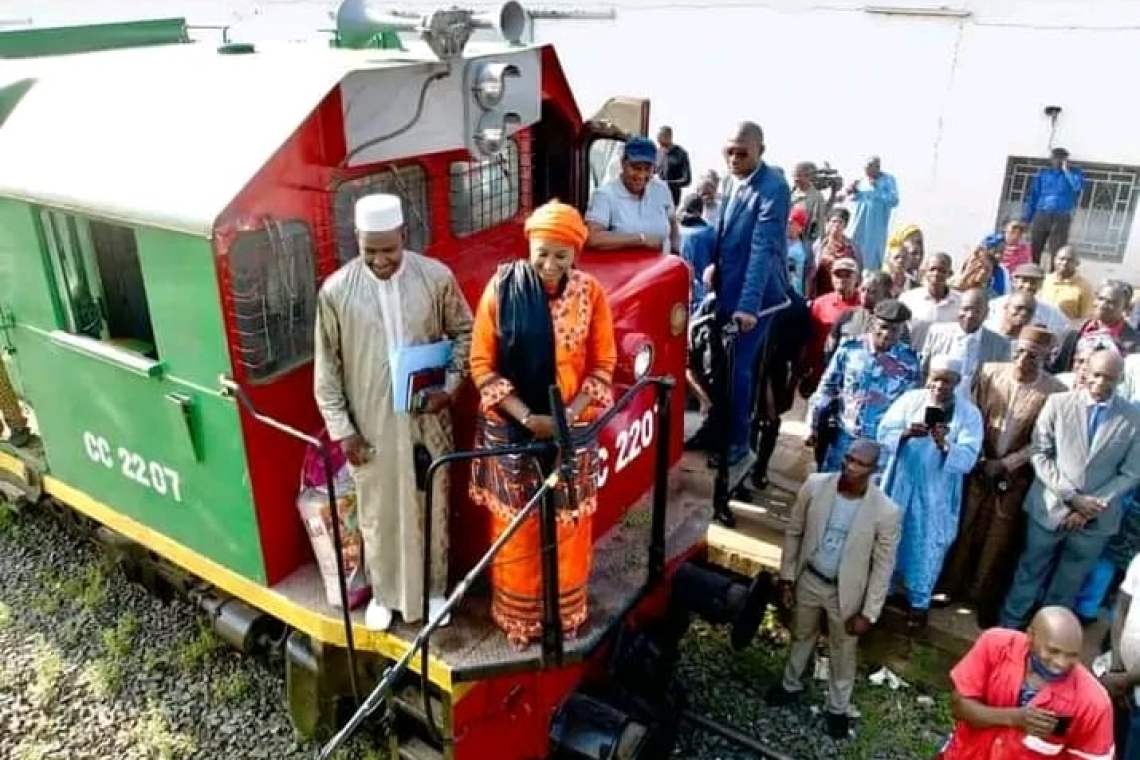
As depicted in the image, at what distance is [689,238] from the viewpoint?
6.18 metres

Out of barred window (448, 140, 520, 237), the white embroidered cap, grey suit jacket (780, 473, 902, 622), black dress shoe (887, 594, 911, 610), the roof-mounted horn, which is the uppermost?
the roof-mounted horn

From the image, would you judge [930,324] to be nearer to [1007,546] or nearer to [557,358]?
[1007,546]

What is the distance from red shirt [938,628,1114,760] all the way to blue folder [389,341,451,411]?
2.30m

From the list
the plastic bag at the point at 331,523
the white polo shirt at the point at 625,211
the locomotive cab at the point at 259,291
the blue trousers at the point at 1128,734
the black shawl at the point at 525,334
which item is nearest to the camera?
the black shawl at the point at 525,334

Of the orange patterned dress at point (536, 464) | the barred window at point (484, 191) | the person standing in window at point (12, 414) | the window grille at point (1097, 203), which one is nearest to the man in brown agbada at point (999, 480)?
A: the orange patterned dress at point (536, 464)

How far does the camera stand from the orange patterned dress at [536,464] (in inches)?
136

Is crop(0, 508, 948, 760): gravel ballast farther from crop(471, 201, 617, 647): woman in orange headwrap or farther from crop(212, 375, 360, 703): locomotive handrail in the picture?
crop(471, 201, 617, 647): woman in orange headwrap

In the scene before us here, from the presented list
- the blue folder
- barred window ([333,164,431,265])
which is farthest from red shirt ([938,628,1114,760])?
barred window ([333,164,431,265])

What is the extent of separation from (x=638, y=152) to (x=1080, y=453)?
2.60 metres

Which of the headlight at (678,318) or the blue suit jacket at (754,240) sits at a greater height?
the blue suit jacket at (754,240)

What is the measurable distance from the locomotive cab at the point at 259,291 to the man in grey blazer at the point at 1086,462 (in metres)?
1.71

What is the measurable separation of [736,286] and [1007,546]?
1975 mm

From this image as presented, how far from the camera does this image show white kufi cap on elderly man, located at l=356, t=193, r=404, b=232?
3307mm

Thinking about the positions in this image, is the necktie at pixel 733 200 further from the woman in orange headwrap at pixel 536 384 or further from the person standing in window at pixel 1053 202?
the person standing in window at pixel 1053 202
